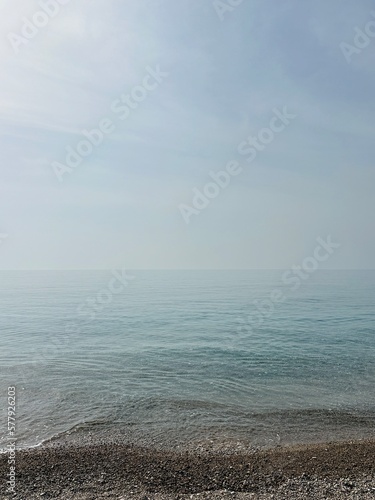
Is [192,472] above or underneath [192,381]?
above

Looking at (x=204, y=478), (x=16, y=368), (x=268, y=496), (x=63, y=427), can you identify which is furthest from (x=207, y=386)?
(x=16, y=368)

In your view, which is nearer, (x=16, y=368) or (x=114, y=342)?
(x=16, y=368)

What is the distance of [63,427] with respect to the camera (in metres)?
15.2

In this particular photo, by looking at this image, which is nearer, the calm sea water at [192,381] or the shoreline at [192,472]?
the shoreline at [192,472]

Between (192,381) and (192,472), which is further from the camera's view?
(192,381)

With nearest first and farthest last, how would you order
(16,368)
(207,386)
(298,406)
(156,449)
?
(156,449) < (298,406) < (207,386) < (16,368)

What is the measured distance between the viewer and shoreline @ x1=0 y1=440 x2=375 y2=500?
9.98 metres

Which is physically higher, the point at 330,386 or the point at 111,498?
the point at 111,498

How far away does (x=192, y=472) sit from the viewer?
1135 cm

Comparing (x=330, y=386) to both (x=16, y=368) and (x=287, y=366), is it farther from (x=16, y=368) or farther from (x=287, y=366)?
(x=16, y=368)

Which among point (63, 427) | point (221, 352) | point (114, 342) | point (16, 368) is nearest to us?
point (63, 427)

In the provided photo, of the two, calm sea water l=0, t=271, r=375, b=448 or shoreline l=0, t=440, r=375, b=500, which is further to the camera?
calm sea water l=0, t=271, r=375, b=448

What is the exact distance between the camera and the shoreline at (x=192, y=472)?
998cm

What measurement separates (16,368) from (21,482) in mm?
15084
